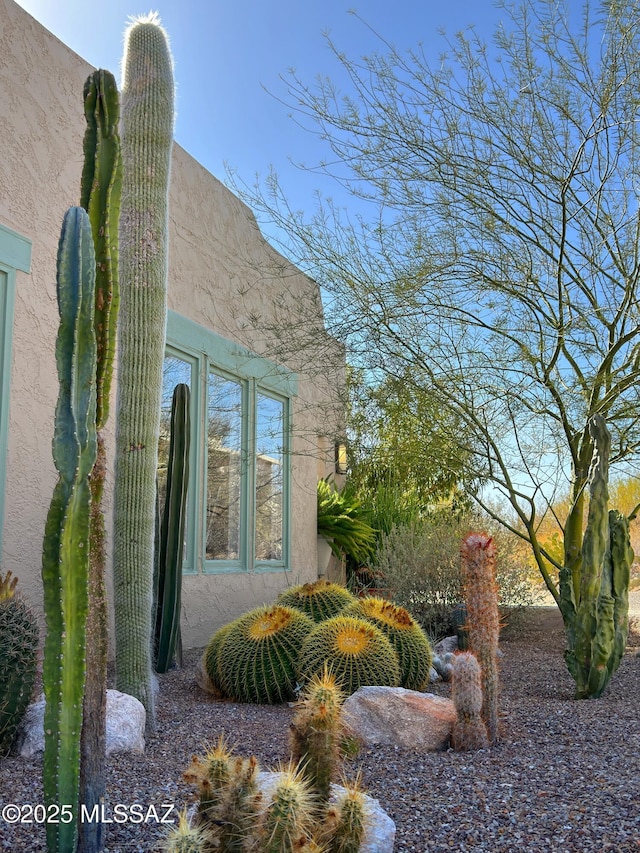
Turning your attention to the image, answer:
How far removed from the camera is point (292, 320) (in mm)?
9484

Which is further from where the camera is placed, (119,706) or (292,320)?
(292,320)

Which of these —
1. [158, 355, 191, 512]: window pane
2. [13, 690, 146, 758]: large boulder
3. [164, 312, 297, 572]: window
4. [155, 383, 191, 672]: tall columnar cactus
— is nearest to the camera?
[13, 690, 146, 758]: large boulder

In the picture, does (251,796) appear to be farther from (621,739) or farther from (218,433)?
(218,433)

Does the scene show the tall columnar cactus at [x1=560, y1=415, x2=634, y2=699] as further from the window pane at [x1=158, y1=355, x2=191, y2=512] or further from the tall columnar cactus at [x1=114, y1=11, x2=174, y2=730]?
→ the window pane at [x1=158, y1=355, x2=191, y2=512]

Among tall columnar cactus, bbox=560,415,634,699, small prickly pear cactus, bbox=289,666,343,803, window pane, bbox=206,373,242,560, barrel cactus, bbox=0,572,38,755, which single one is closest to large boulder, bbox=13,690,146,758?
barrel cactus, bbox=0,572,38,755

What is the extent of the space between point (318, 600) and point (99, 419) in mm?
3534

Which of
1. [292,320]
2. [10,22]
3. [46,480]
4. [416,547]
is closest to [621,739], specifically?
[46,480]

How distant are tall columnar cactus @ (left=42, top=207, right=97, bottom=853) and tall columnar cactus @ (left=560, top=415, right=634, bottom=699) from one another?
3576mm

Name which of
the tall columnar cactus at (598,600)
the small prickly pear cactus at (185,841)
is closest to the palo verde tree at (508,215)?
the tall columnar cactus at (598,600)

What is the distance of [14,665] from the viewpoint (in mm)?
3596

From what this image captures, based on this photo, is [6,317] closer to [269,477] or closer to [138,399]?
[138,399]

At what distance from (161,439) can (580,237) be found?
372cm

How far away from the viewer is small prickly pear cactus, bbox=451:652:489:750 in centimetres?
381

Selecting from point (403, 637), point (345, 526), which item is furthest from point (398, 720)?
point (345, 526)
